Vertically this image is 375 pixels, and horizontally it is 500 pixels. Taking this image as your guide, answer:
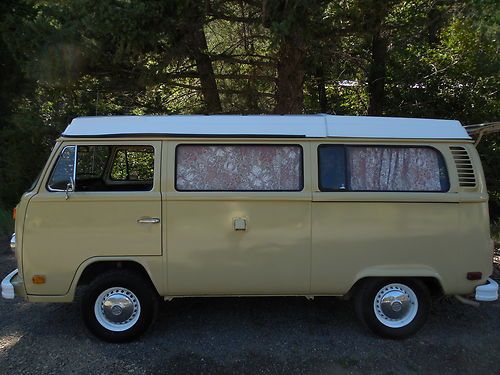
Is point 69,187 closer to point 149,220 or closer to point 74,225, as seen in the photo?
point 74,225

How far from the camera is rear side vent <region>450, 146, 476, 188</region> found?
460 centimetres

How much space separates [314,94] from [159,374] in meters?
10.3

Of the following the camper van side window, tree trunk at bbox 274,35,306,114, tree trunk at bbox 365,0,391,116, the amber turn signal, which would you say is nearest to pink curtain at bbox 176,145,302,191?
the camper van side window

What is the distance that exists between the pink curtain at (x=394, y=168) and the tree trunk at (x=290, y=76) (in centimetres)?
353

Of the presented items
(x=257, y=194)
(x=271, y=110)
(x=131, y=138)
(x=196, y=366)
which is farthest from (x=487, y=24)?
(x=196, y=366)

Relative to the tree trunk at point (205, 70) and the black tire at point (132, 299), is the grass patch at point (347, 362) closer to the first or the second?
the black tire at point (132, 299)

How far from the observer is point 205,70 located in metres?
9.56

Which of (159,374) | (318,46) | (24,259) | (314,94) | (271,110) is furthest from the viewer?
(314,94)

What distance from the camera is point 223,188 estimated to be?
4543mm

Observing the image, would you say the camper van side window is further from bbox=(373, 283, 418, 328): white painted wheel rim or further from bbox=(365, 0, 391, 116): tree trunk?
bbox=(365, 0, 391, 116): tree trunk

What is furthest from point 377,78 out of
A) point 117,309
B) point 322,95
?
point 117,309

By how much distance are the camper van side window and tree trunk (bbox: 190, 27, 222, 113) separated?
4.57 meters

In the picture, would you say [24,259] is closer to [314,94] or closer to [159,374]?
[159,374]

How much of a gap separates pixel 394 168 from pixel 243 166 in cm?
143
